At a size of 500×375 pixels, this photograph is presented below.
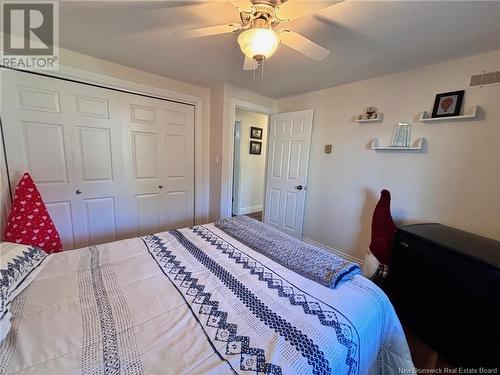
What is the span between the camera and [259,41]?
1084 mm

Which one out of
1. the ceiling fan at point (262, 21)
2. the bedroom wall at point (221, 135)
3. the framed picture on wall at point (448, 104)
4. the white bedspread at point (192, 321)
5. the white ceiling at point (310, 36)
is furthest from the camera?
the bedroom wall at point (221, 135)

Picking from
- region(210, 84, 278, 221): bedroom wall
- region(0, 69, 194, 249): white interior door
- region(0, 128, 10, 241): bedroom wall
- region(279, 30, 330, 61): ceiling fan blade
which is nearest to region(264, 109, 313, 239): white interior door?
region(210, 84, 278, 221): bedroom wall

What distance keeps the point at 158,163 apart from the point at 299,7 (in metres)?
2.28

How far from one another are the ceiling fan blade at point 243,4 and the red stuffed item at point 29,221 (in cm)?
220

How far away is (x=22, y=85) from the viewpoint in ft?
6.10

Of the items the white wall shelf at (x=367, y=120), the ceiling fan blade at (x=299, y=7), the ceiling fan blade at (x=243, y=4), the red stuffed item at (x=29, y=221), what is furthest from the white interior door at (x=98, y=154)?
the white wall shelf at (x=367, y=120)

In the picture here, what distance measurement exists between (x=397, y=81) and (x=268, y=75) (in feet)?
4.39

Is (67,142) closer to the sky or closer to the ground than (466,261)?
closer to the sky

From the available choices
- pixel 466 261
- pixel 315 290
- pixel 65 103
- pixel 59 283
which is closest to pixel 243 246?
pixel 315 290

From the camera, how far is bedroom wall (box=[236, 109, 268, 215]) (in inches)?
171

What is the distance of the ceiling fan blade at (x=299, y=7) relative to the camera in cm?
95

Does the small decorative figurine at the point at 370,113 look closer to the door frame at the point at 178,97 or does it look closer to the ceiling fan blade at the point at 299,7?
the ceiling fan blade at the point at 299,7

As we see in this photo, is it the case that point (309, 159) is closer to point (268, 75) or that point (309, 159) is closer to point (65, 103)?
point (268, 75)

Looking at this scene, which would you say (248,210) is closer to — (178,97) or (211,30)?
(178,97)
